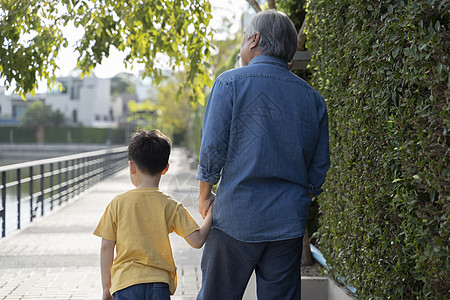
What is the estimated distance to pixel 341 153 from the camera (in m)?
3.39

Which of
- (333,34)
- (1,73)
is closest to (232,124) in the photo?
(333,34)

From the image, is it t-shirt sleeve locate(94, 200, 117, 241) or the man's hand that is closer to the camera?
the man's hand

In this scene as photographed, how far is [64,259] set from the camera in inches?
249

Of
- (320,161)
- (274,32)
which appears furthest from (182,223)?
(274,32)

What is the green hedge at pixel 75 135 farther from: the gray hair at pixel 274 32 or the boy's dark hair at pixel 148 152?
the gray hair at pixel 274 32

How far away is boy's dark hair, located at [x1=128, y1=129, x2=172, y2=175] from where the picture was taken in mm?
2539

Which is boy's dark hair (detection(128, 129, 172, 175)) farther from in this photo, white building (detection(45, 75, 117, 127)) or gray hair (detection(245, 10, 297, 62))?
white building (detection(45, 75, 117, 127))

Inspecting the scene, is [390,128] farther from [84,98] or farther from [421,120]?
[84,98]

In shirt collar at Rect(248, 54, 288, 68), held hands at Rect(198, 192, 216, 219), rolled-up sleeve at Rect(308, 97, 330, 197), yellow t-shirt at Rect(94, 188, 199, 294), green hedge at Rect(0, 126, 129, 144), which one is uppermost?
shirt collar at Rect(248, 54, 288, 68)

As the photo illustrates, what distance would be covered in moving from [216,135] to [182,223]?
51 centimetres

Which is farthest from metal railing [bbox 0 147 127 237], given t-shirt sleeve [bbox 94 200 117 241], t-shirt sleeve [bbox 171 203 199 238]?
t-shirt sleeve [bbox 171 203 199 238]

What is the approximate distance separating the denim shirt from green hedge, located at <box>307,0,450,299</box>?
45 centimetres

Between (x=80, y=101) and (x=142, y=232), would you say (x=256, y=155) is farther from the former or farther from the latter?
(x=80, y=101)

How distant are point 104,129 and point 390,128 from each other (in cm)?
6149
